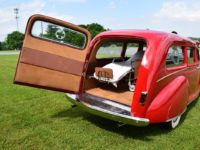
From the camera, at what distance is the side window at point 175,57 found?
5.05 meters

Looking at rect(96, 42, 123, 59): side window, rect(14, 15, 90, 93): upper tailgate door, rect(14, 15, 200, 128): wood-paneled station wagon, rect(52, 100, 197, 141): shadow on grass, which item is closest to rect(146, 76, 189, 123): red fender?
rect(14, 15, 200, 128): wood-paneled station wagon

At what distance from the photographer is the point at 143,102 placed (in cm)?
449

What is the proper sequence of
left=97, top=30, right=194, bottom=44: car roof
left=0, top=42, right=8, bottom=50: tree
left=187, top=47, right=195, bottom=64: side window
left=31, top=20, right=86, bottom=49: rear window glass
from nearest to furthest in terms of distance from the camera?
left=31, top=20, right=86, bottom=49: rear window glass → left=97, top=30, right=194, bottom=44: car roof → left=187, top=47, right=195, bottom=64: side window → left=0, top=42, right=8, bottom=50: tree

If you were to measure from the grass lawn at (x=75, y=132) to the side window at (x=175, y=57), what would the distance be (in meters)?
1.15

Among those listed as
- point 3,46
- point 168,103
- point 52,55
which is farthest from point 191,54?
point 3,46

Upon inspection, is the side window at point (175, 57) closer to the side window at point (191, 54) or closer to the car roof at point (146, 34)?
the car roof at point (146, 34)

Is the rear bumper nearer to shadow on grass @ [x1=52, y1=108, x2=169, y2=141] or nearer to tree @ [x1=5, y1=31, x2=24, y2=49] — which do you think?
shadow on grass @ [x1=52, y1=108, x2=169, y2=141]

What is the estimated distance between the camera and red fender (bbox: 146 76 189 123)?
14.8 feet

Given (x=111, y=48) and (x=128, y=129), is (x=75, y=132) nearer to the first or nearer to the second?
(x=128, y=129)

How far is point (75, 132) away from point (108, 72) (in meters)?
1.26

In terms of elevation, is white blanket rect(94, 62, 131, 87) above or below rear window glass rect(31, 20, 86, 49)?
below

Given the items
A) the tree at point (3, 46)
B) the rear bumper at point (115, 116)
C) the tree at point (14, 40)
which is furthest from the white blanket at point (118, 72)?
the tree at point (3, 46)

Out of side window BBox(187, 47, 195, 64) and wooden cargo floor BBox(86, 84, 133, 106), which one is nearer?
wooden cargo floor BBox(86, 84, 133, 106)

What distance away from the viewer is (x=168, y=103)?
463 centimetres
